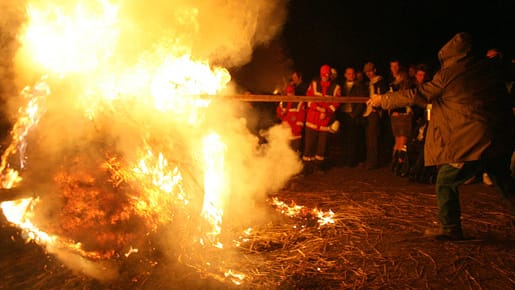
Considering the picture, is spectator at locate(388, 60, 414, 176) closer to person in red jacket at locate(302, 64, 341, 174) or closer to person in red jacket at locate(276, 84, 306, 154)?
person in red jacket at locate(302, 64, 341, 174)

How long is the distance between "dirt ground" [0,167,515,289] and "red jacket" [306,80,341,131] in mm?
2521

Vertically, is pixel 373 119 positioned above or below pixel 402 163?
above

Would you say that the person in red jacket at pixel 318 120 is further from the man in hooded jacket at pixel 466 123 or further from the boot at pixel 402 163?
the man in hooded jacket at pixel 466 123

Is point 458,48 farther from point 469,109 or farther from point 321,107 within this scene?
point 321,107

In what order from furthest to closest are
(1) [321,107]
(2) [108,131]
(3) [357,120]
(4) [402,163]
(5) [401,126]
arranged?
(3) [357,120]
(1) [321,107]
(4) [402,163]
(5) [401,126]
(2) [108,131]

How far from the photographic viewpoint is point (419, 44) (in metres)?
17.0

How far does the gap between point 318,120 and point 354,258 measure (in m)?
4.29

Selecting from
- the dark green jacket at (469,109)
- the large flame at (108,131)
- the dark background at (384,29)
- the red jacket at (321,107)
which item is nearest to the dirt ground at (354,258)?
the large flame at (108,131)

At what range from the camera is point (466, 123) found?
4.22 metres

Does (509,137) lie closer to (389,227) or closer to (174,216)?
(389,227)

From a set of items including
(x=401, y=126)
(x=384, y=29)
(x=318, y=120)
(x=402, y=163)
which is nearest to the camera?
(x=401, y=126)

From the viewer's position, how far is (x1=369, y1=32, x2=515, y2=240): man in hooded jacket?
4.17 meters

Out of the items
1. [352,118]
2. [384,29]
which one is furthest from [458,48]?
[384,29]

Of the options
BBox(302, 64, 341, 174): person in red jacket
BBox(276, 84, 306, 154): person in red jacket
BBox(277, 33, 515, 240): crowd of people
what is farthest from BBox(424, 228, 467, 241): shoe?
BBox(276, 84, 306, 154): person in red jacket
